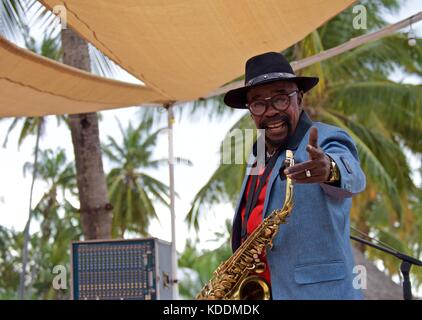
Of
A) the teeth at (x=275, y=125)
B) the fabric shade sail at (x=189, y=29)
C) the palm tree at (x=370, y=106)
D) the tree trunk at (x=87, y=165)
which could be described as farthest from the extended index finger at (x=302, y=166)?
the palm tree at (x=370, y=106)

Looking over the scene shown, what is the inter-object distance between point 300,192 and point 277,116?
321 mm

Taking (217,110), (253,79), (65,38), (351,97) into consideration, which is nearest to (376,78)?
(351,97)

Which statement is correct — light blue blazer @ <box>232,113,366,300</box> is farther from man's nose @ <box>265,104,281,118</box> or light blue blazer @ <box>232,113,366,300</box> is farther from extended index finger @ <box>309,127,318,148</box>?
extended index finger @ <box>309,127,318,148</box>

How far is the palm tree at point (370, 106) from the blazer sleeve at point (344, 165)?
43.9 feet

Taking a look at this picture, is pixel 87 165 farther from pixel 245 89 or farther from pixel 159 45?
pixel 245 89

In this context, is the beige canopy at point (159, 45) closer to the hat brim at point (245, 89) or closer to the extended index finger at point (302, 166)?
the hat brim at point (245, 89)

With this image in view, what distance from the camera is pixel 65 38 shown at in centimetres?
898

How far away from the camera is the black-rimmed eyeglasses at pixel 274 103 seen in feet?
10.2

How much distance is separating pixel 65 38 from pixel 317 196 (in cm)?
655

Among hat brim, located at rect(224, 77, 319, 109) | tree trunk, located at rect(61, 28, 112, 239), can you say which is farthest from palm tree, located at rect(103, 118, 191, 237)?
hat brim, located at rect(224, 77, 319, 109)

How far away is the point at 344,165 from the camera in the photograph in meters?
2.74

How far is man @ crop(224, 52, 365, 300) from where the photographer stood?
2799 mm

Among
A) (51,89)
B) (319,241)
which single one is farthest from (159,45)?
(319,241)

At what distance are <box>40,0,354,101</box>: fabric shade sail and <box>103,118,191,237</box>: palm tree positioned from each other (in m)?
21.1
